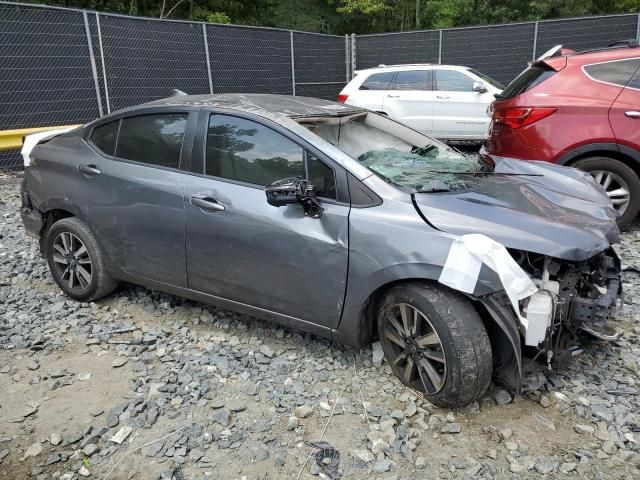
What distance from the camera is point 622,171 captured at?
16.8ft

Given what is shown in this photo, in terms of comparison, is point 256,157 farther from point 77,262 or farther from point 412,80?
point 412,80

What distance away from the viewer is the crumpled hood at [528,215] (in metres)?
2.57

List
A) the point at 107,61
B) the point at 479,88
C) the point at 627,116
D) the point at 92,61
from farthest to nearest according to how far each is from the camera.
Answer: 1. the point at 107,61
2. the point at 479,88
3. the point at 92,61
4. the point at 627,116

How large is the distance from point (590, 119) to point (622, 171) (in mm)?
605

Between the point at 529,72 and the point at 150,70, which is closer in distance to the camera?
the point at 529,72

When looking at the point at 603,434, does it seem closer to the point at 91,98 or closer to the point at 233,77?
the point at 91,98

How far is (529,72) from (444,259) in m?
4.06

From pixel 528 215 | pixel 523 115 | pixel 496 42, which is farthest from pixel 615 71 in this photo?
pixel 496 42

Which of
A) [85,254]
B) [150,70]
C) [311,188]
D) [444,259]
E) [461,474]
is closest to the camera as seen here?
[461,474]

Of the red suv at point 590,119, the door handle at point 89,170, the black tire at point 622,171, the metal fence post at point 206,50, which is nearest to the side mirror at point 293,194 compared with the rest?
the door handle at point 89,170

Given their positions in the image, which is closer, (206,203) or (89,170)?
(206,203)

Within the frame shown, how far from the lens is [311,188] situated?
2.85 metres

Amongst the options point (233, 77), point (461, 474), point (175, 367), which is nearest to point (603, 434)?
point (461, 474)

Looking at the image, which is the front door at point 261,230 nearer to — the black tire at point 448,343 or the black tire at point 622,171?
the black tire at point 448,343
